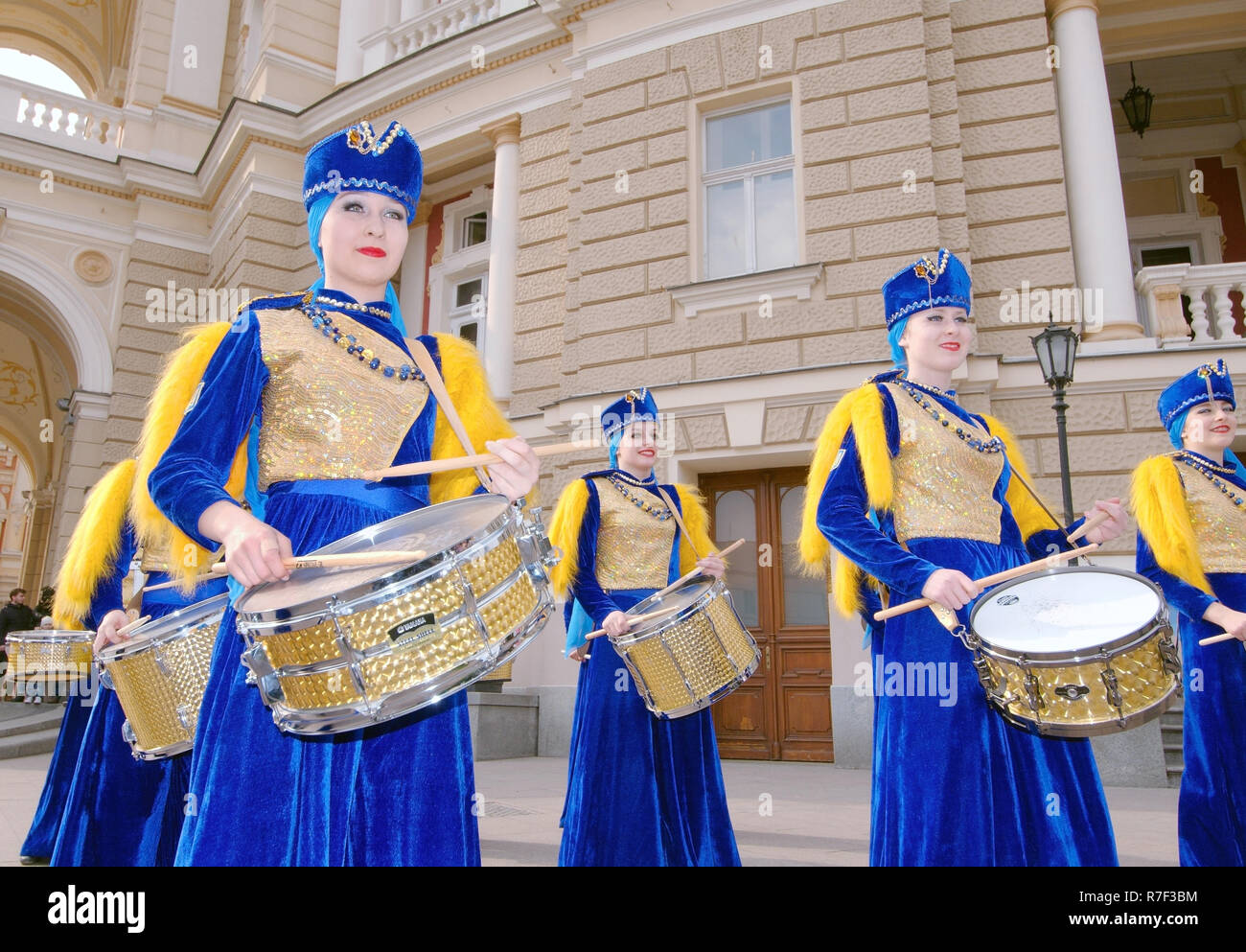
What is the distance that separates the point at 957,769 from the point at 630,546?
1974 millimetres

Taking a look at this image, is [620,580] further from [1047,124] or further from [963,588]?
[1047,124]

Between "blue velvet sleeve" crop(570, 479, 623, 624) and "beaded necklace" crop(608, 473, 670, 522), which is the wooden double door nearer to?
"beaded necklace" crop(608, 473, 670, 522)

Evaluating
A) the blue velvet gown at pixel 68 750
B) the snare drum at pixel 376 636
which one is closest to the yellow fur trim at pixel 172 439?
the snare drum at pixel 376 636

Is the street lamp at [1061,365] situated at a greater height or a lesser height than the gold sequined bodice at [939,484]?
greater

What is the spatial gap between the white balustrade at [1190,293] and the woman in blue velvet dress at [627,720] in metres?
5.19

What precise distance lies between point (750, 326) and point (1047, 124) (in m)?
2.98

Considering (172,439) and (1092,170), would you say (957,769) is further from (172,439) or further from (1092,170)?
(1092,170)

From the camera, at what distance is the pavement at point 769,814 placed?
3639mm

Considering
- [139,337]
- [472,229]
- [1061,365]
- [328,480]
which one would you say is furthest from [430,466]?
[139,337]

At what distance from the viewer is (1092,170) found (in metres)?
7.47

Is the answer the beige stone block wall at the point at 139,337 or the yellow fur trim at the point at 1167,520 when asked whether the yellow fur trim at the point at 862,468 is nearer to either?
the yellow fur trim at the point at 1167,520

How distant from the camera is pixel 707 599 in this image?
3156 millimetres

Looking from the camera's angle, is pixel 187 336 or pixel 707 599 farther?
pixel 707 599

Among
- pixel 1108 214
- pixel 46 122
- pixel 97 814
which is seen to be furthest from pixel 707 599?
pixel 46 122
